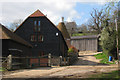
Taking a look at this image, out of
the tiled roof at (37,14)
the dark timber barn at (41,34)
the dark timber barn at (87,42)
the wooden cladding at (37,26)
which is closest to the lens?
the dark timber barn at (41,34)

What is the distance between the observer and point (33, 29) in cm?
3103

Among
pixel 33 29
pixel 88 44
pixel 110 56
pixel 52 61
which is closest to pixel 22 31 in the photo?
pixel 33 29

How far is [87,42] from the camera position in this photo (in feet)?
167

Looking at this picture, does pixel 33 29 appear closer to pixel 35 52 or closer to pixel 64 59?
pixel 35 52

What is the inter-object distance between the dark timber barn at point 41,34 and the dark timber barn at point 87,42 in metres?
21.7

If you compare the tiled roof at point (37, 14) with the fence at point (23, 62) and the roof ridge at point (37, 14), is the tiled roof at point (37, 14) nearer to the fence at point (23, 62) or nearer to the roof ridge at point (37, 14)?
the roof ridge at point (37, 14)

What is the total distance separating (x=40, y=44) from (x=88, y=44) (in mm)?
23622

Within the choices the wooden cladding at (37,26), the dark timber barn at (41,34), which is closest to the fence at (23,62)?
the dark timber barn at (41,34)

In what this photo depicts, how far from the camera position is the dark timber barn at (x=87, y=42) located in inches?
1964

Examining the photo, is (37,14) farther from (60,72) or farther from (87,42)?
(87,42)

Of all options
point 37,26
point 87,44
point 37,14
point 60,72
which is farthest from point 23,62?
point 87,44

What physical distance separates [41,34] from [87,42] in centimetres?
2353

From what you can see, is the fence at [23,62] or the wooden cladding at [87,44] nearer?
the fence at [23,62]

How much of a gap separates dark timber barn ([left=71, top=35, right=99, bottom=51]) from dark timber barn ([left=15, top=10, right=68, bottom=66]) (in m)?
21.7
